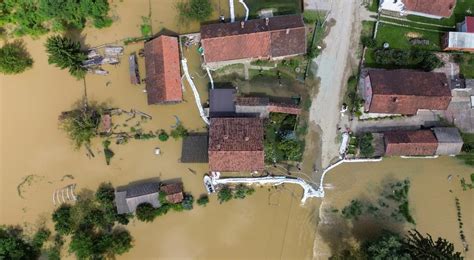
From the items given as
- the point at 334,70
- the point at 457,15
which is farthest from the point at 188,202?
the point at 457,15

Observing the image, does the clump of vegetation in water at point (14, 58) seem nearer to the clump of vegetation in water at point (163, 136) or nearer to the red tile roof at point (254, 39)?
the clump of vegetation in water at point (163, 136)

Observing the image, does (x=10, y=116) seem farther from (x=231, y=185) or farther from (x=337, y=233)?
(x=337, y=233)

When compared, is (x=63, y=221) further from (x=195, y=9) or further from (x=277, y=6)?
(x=277, y=6)

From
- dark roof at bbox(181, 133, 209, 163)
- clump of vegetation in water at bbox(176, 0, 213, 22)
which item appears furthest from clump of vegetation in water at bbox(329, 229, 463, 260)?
clump of vegetation in water at bbox(176, 0, 213, 22)

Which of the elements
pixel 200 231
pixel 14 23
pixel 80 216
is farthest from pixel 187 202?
pixel 14 23

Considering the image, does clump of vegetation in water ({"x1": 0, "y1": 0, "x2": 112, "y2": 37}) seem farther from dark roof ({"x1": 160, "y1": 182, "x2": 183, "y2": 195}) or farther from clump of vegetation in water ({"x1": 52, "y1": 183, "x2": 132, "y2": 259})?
dark roof ({"x1": 160, "y1": 182, "x2": 183, "y2": 195})
